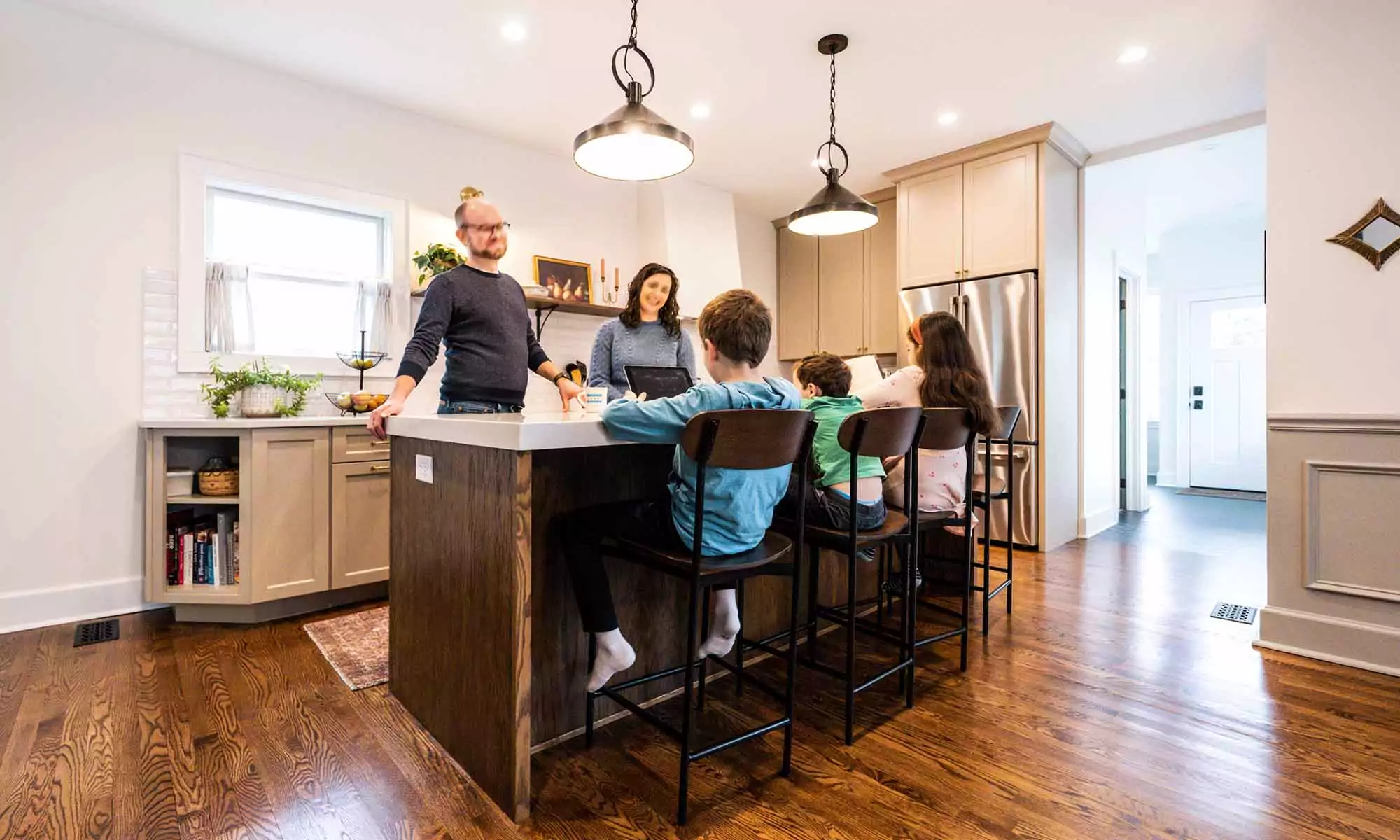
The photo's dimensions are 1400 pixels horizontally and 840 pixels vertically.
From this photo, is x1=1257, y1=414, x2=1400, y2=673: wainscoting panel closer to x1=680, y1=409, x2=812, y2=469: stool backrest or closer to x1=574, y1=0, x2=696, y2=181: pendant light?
x1=680, y1=409, x2=812, y2=469: stool backrest

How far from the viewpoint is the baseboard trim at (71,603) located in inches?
103

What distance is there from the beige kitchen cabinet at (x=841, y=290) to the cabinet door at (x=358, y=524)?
3633 mm

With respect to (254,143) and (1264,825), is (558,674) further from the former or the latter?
(254,143)

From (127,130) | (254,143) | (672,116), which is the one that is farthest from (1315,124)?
(127,130)

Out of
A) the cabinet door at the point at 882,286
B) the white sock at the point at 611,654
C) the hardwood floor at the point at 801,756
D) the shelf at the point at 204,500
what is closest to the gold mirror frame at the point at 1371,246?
the hardwood floor at the point at 801,756

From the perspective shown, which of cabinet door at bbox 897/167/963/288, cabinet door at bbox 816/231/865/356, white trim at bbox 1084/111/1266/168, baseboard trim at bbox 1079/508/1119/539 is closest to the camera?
white trim at bbox 1084/111/1266/168

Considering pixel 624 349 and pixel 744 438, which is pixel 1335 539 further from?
A: pixel 624 349

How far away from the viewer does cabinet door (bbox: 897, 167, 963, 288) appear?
13.9 ft

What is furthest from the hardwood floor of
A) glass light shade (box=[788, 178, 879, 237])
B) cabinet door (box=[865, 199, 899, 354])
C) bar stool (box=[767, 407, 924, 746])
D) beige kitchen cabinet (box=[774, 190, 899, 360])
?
beige kitchen cabinet (box=[774, 190, 899, 360])

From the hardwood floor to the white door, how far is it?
527 cm

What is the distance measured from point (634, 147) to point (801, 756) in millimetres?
1941

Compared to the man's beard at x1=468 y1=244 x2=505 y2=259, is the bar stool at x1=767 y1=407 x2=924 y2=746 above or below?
below

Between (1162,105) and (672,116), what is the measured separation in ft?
8.91

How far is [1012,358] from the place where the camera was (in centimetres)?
399
